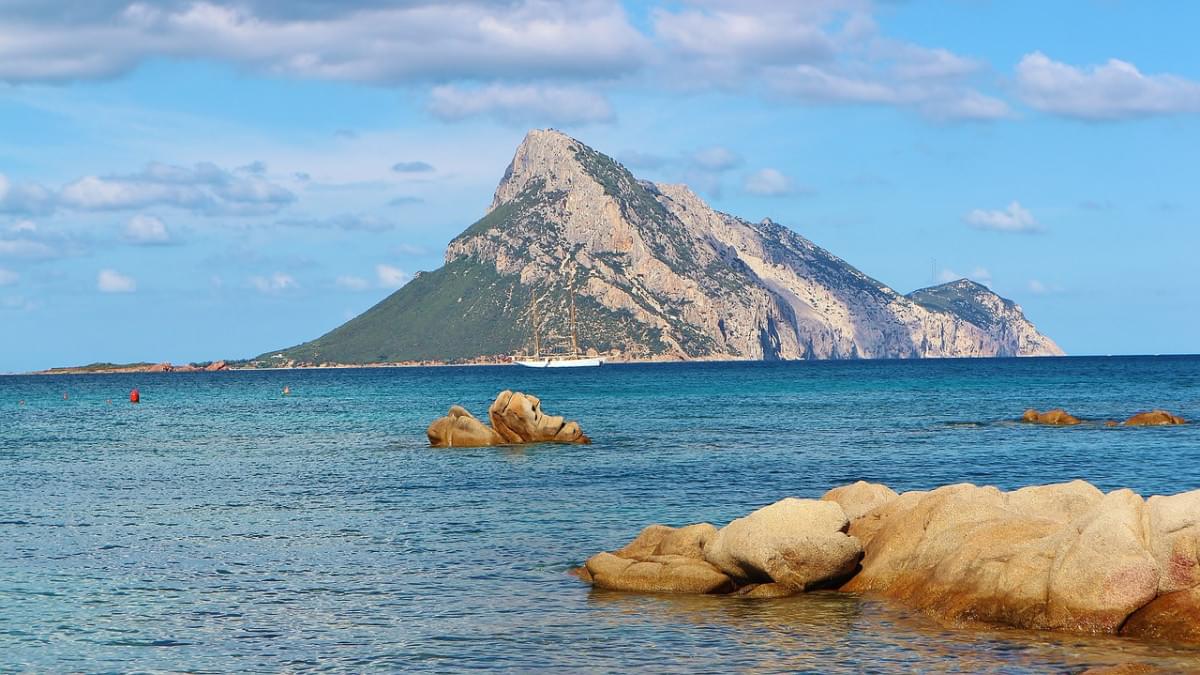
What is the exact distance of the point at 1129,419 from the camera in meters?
83.2

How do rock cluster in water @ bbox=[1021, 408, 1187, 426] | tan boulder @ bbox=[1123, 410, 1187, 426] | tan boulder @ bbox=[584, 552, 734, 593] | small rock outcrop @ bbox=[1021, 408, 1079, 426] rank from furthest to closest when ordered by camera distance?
small rock outcrop @ bbox=[1021, 408, 1079, 426] → rock cluster in water @ bbox=[1021, 408, 1187, 426] → tan boulder @ bbox=[1123, 410, 1187, 426] → tan boulder @ bbox=[584, 552, 734, 593]

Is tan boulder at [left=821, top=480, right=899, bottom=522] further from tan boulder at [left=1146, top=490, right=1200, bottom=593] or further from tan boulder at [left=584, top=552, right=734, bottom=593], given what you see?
tan boulder at [left=1146, top=490, right=1200, bottom=593]

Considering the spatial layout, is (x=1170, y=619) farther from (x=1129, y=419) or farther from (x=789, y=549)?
(x=1129, y=419)

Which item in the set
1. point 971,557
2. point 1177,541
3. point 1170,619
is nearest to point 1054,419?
point 971,557

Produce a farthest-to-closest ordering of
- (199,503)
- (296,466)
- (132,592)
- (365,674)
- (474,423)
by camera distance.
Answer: (474,423)
(296,466)
(199,503)
(132,592)
(365,674)

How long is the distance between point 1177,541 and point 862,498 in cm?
1092

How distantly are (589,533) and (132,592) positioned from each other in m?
13.5

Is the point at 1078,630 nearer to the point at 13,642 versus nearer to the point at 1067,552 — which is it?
the point at 1067,552

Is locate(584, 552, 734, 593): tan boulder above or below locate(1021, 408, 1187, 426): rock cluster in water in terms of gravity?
below

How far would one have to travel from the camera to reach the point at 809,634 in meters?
23.9

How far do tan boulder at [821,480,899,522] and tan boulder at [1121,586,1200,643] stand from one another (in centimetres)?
985

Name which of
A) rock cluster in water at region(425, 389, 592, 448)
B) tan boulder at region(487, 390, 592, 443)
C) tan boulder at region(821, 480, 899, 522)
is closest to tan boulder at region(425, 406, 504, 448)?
rock cluster in water at region(425, 389, 592, 448)

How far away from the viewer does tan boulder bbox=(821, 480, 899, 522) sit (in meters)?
32.7

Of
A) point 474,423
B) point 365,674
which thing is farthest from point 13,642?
point 474,423
